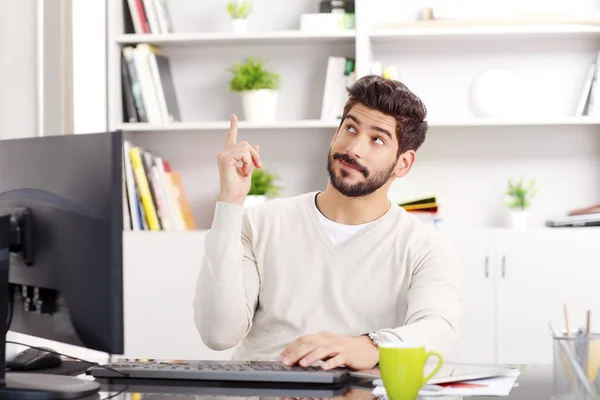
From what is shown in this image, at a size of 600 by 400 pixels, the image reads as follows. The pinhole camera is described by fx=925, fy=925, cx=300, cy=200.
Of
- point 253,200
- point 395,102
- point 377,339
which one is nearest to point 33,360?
point 377,339

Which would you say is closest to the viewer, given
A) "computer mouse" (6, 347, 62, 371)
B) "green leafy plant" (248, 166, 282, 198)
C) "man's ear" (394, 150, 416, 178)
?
"computer mouse" (6, 347, 62, 371)

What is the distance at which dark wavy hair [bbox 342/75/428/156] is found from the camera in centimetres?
213

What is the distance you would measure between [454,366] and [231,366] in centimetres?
42

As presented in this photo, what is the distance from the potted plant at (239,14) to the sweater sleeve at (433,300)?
5.88 ft

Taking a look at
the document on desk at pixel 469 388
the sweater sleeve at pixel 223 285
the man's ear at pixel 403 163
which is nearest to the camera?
the document on desk at pixel 469 388

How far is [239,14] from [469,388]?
2.48 m

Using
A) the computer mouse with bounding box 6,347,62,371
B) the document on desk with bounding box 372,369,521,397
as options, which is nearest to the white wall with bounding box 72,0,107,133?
the computer mouse with bounding box 6,347,62,371

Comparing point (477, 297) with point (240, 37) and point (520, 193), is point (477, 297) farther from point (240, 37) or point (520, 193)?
point (240, 37)

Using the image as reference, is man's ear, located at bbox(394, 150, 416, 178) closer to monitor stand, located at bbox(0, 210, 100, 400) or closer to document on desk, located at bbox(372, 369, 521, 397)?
document on desk, located at bbox(372, 369, 521, 397)

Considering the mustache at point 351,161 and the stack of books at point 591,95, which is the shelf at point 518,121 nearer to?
the stack of books at point 591,95

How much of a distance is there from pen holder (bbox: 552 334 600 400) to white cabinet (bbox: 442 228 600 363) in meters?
2.07

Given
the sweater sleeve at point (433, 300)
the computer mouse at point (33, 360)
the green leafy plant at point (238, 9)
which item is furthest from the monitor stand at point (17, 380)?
the green leafy plant at point (238, 9)

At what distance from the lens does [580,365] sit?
135 centimetres

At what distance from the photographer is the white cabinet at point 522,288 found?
3408 millimetres
